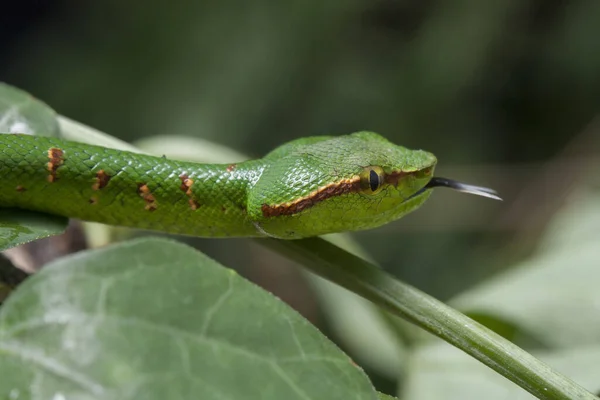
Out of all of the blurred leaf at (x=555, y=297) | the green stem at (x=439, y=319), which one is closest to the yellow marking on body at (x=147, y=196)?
the green stem at (x=439, y=319)

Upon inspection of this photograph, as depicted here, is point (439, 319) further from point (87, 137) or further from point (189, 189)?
point (87, 137)

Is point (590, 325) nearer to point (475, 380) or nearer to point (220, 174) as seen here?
point (475, 380)

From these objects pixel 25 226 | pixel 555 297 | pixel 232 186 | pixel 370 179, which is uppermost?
pixel 370 179

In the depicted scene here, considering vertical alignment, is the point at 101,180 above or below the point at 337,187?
below

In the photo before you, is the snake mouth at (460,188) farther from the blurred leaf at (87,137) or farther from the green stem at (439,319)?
the blurred leaf at (87,137)

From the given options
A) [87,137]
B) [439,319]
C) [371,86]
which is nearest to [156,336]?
[439,319]

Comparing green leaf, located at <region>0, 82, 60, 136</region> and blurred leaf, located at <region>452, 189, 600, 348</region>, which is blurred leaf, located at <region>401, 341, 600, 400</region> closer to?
blurred leaf, located at <region>452, 189, 600, 348</region>
